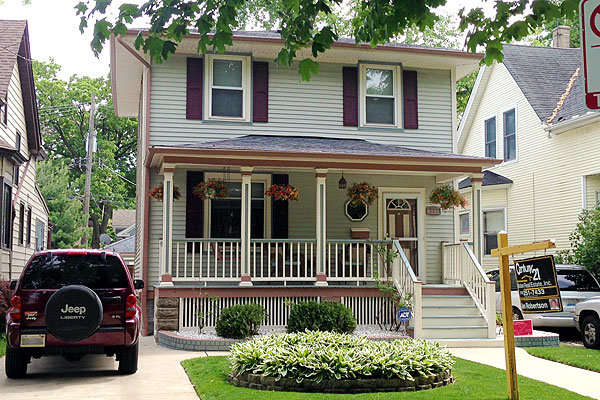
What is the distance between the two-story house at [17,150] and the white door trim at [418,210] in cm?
893

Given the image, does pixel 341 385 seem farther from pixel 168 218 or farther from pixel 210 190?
pixel 210 190

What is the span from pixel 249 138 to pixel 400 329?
17.4ft

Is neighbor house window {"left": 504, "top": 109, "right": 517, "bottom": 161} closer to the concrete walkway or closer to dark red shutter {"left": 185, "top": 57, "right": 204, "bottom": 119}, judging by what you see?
the concrete walkway

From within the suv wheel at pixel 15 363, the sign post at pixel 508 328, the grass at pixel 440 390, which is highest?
the sign post at pixel 508 328

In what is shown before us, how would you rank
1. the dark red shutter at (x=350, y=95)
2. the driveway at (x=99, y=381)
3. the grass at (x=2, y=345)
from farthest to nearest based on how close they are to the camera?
the dark red shutter at (x=350, y=95) < the grass at (x=2, y=345) < the driveway at (x=99, y=381)

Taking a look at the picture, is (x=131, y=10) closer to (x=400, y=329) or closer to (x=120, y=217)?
(x=400, y=329)

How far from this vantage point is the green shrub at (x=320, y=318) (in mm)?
12453

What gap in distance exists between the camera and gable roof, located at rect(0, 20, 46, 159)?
1845 centimetres

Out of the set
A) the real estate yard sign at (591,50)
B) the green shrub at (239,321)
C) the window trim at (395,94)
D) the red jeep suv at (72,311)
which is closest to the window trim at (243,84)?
the window trim at (395,94)

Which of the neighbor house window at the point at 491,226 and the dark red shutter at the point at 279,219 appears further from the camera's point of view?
the neighbor house window at the point at 491,226

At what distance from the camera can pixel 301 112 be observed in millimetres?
16203

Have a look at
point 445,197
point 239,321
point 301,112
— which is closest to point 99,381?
point 239,321

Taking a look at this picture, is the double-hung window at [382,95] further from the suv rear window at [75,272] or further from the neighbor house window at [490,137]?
the suv rear window at [75,272]

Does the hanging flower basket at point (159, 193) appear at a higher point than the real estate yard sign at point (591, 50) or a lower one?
higher
